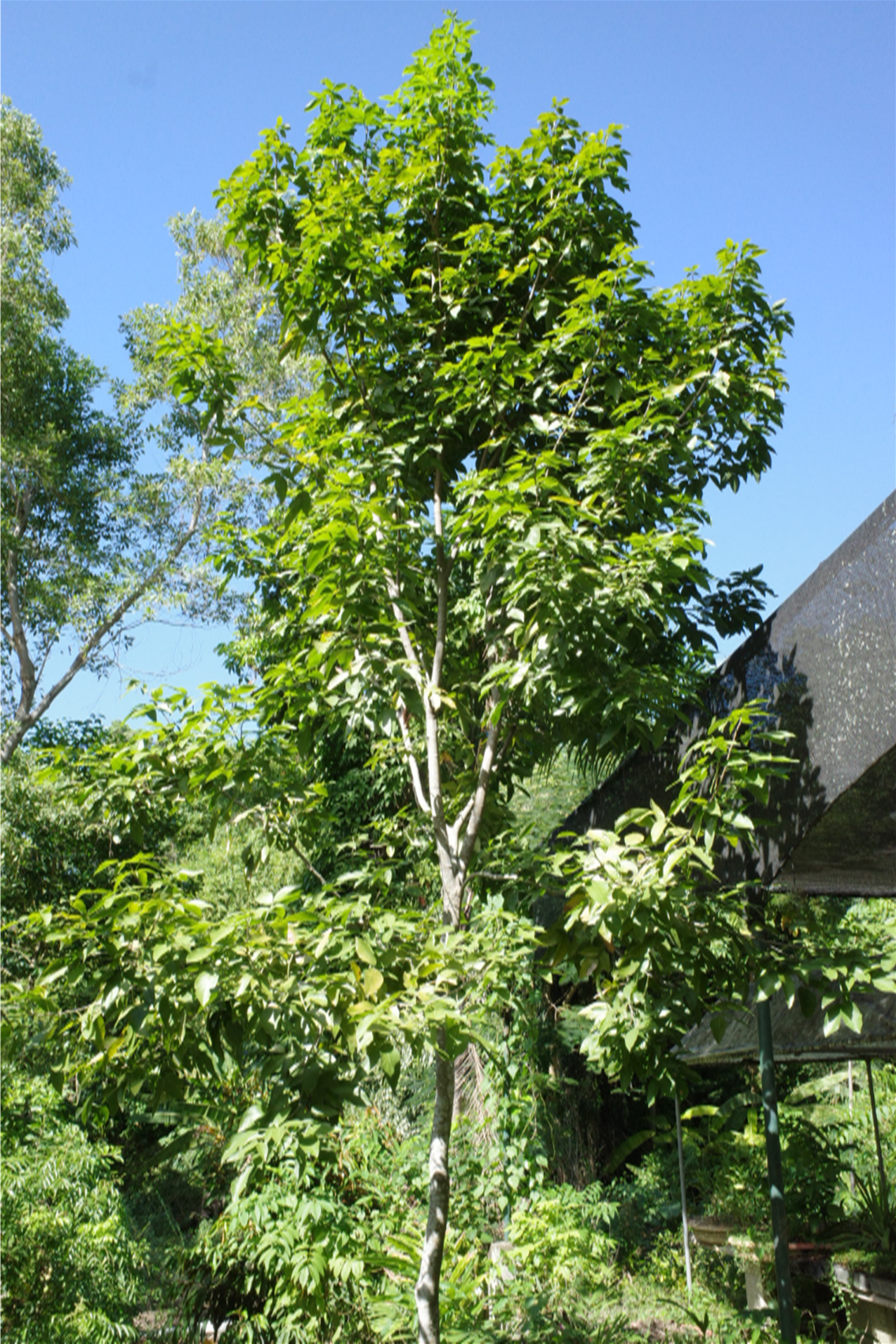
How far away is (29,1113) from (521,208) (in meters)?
5.99

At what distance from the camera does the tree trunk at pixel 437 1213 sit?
253cm

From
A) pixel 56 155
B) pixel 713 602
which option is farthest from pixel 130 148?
pixel 56 155

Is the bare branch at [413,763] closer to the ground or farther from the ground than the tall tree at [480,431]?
closer to the ground

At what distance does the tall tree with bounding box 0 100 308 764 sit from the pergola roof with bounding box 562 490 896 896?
917 cm

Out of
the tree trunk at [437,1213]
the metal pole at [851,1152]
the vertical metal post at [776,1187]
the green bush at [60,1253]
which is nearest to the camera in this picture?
the tree trunk at [437,1213]

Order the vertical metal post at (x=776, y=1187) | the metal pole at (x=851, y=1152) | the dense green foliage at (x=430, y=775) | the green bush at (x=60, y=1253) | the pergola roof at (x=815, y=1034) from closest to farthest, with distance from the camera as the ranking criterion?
the dense green foliage at (x=430, y=775) → the vertical metal post at (x=776, y=1187) → the pergola roof at (x=815, y=1034) → the green bush at (x=60, y=1253) → the metal pole at (x=851, y=1152)

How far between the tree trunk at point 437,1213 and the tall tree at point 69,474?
9.44 m

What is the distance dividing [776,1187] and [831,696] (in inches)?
61.0

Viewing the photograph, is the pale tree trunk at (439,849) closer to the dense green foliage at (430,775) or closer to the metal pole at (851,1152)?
the dense green foliage at (430,775)

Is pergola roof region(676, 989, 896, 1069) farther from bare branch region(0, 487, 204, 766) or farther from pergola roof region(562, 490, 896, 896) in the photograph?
bare branch region(0, 487, 204, 766)

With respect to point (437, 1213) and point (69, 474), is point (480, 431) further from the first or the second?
A: point (69, 474)

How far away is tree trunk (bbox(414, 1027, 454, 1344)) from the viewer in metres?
2.53

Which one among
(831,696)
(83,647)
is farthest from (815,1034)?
(83,647)

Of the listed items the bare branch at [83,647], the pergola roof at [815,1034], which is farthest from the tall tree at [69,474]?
the pergola roof at [815,1034]
